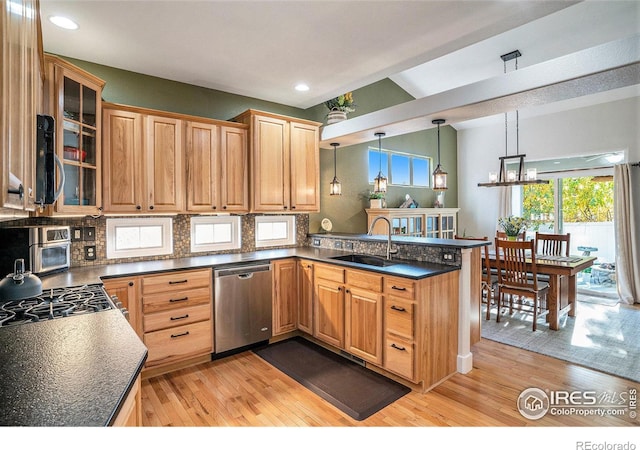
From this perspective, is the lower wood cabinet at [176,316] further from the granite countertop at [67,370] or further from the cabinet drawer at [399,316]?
the cabinet drawer at [399,316]

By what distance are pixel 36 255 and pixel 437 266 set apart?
3.11 metres

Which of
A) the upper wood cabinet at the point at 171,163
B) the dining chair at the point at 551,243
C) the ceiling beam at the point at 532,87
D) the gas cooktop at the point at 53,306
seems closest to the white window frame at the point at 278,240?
the upper wood cabinet at the point at 171,163

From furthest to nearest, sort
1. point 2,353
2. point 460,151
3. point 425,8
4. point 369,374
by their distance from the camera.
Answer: point 460,151 < point 369,374 < point 425,8 < point 2,353

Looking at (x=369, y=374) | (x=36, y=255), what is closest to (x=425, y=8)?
(x=369, y=374)

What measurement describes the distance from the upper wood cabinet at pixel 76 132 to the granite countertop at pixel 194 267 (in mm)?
505

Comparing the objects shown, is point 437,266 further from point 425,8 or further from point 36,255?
point 36,255

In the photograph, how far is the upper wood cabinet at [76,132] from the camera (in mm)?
2383

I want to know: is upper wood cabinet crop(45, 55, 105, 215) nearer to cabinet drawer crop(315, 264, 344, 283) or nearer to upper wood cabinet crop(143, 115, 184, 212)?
upper wood cabinet crop(143, 115, 184, 212)

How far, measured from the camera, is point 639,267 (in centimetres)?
498

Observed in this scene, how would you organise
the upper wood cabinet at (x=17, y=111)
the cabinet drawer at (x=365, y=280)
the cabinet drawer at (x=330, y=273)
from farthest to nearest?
the cabinet drawer at (x=330, y=273), the cabinet drawer at (x=365, y=280), the upper wood cabinet at (x=17, y=111)

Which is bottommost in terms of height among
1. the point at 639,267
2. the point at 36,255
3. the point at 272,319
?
the point at 272,319

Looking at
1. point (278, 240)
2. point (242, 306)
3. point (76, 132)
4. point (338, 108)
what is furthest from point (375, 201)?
point (76, 132)

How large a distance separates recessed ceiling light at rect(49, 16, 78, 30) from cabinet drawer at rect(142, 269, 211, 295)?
6.47 ft

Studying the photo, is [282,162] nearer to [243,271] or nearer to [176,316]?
[243,271]
